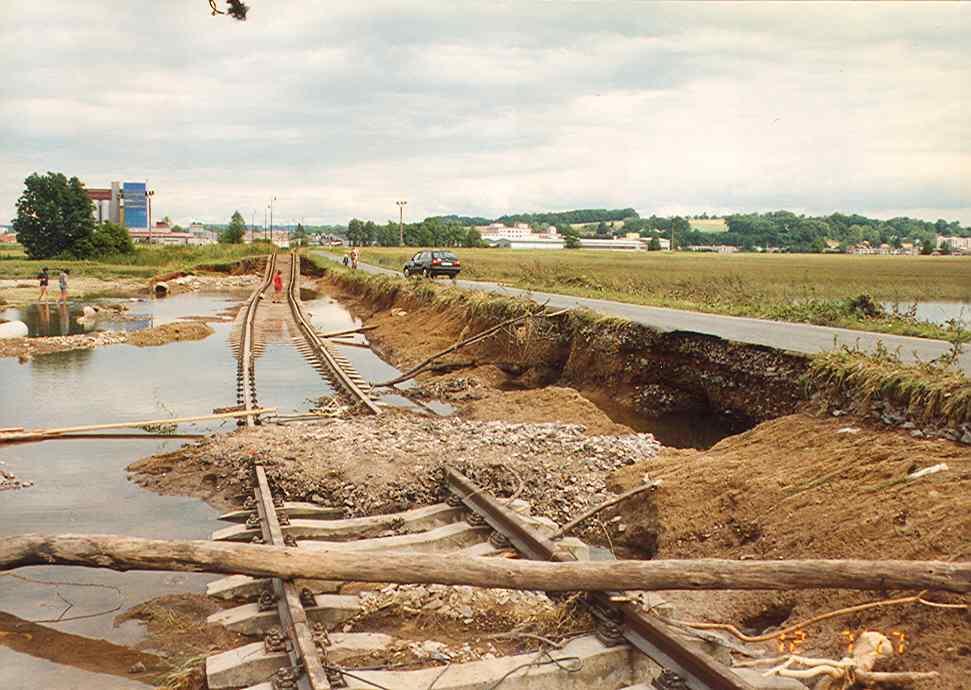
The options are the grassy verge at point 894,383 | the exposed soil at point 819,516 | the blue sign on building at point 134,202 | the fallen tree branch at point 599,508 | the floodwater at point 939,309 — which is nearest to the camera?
the exposed soil at point 819,516

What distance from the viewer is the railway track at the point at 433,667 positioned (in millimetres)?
4758

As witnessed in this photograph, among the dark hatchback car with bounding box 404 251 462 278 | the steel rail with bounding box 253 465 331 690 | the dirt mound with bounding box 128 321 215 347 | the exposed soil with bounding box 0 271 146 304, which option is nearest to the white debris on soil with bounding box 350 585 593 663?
the steel rail with bounding box 253 465 331 690

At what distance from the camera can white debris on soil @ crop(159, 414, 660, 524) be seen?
8.44 metres

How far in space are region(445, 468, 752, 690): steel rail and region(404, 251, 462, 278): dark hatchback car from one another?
30.9m

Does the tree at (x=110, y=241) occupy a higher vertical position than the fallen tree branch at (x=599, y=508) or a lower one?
higher

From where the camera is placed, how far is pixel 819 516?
7062mm

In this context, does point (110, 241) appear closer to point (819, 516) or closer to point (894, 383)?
point (894, 383)

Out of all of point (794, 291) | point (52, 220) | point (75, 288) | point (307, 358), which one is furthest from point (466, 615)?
point (52, 220)

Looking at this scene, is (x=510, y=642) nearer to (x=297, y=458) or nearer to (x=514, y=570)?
(x=514, y=570)

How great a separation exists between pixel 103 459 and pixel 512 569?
26.0 ft

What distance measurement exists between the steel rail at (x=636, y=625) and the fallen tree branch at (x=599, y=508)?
140 millimetres

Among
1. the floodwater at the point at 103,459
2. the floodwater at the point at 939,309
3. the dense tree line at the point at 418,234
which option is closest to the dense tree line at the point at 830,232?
the dense tree line at the point at 418,234

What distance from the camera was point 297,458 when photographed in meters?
9.48

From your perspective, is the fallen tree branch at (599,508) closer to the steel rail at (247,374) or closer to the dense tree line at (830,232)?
the steel rail at (247,374)
